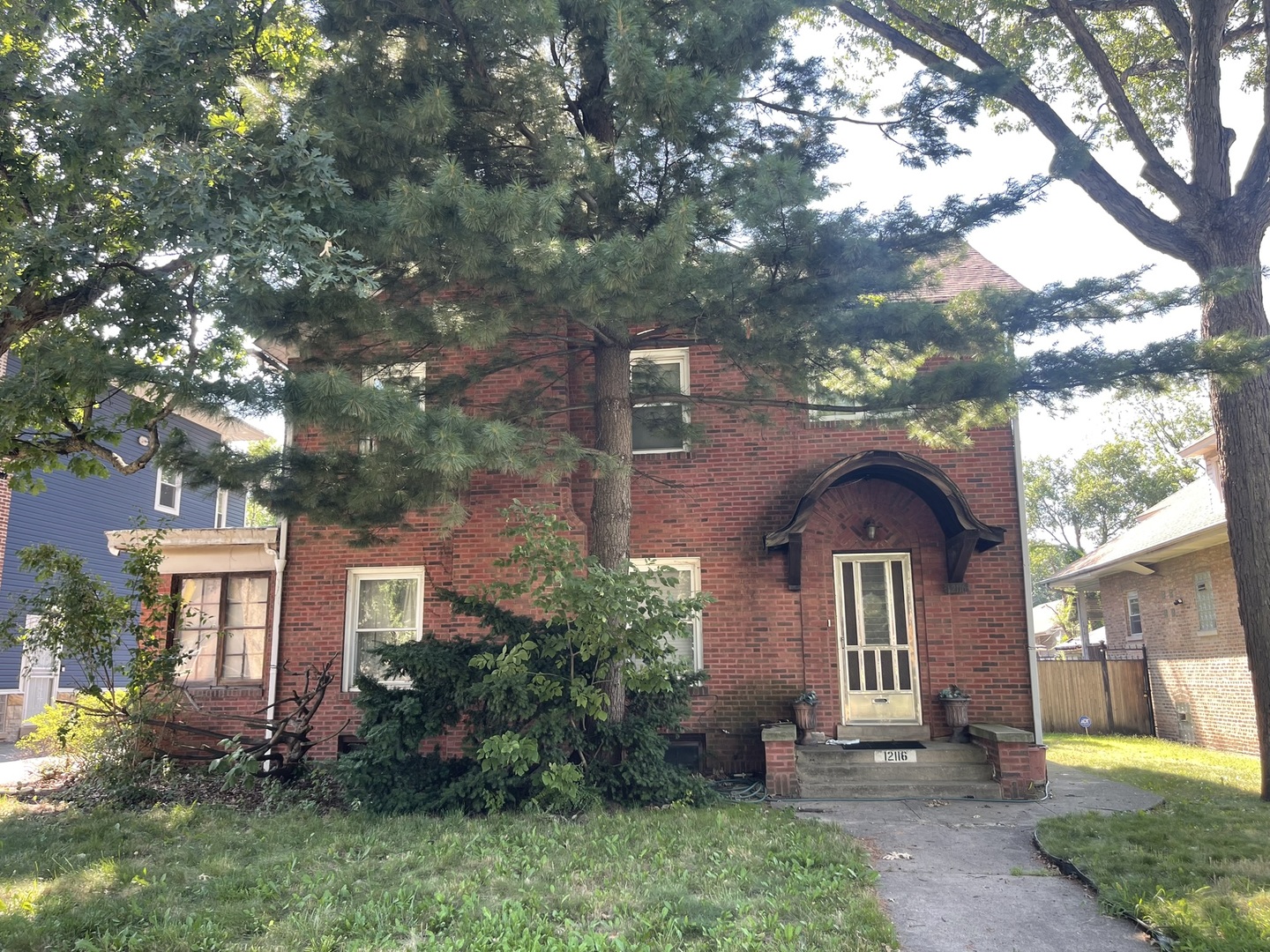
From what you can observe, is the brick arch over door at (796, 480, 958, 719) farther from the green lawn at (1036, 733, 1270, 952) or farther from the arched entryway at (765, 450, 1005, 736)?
the green lawn at (1036, 733, 1270, 952)

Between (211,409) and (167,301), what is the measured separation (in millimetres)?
2325

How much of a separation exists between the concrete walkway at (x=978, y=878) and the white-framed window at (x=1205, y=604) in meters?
8.06

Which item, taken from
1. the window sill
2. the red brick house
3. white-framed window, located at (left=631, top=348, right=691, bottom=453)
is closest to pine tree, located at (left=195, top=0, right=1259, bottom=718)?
white-framed window, located at (left=631, top=348, right=691, bottom=453)

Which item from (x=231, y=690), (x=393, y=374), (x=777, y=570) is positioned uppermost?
(x=393, y=374)

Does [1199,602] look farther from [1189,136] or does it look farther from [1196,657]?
[1189,136]

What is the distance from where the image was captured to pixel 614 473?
27.5ft

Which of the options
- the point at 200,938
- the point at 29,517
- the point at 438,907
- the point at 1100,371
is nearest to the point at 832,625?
the point at 1100,371

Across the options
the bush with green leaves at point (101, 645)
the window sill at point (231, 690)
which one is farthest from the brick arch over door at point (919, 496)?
the bush with green leaves at point (101, 645)

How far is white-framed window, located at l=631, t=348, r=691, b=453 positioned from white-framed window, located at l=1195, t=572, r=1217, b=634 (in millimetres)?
11070

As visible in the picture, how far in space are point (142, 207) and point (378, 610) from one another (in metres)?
6.20

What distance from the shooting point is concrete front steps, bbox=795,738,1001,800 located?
9.11 m

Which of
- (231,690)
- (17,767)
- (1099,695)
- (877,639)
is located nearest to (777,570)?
(877,639)

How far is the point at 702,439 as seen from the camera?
10.1m

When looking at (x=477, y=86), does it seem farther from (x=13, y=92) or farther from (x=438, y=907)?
(x=438, y=907)
